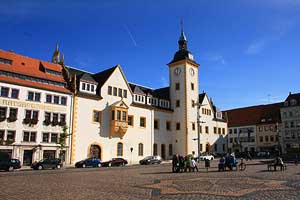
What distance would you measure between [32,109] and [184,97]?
34.0m

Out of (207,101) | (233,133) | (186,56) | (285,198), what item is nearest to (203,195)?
(285,198)

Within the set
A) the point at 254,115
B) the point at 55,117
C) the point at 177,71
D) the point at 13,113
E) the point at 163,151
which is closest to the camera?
the point at 13,113

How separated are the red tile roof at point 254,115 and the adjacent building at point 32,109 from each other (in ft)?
213

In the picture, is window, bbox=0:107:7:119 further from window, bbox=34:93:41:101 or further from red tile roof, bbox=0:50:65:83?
red tile roof, bbox=0:50:65:83

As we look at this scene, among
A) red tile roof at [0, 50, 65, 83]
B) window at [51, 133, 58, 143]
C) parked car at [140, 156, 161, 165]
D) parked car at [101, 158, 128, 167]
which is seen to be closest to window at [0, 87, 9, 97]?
red tile roof at [0, 50, 65, 83]

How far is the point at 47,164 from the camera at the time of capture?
3662 cm

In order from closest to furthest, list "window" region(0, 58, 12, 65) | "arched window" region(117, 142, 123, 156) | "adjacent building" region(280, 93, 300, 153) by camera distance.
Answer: "window" region(0, 58, 12, 65)
"arched window" region(117, 142, 123, 156)
"adjacent building" region(280, 93, 300, 153)

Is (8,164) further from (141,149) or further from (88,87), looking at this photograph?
(141,149)

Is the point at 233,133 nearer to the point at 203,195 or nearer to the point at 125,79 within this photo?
the point at 125,79

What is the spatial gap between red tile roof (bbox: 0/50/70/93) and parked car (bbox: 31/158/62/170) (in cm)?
1119

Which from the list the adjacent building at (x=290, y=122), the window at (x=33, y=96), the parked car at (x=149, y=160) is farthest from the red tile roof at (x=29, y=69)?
the adjacent building at (x=290, y=122)

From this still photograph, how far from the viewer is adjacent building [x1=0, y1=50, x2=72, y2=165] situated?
38.7m

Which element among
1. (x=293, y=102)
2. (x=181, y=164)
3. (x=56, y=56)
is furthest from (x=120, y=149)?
(x=293, y=102)

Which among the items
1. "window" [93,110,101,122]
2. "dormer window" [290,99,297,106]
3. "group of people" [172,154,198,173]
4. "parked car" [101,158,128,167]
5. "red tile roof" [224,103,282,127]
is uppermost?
"dormer window" [290,99,297,106]
